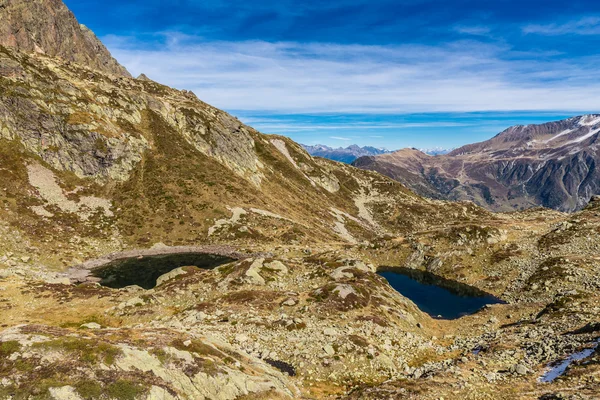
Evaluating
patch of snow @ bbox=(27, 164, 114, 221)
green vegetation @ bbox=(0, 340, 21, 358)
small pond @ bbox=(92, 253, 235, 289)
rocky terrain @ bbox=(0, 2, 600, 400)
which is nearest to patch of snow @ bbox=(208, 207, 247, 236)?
rocky terrain @ bbox=(0, 2, 600, 400)

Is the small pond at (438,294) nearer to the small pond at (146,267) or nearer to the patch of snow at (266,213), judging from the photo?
the small pond at (146,267)

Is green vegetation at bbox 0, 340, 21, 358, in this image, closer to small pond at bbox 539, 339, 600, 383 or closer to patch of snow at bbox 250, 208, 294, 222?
small pond at bbox 539, 339, 600, 383

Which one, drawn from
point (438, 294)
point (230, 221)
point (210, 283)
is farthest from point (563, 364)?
point (230, 221)

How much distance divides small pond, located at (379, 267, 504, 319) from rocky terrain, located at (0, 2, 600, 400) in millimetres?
3818

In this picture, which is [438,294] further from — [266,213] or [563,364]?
[266,213]

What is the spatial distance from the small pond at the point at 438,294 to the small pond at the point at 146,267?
5488 cm

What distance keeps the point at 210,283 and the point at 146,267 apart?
4956 cm

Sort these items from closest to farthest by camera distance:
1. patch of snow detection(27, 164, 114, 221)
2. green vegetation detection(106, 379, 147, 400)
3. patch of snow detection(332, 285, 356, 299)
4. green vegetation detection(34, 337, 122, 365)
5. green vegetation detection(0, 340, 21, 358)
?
green vegetation detection(106, 379, 147, 400) < green vegetation detection(0, 340, 21, 358) < green vegetation detection(34, 337, 122, 365) < patch of snow detection(332, 285, 356, 299) < patch of snow detection(27, 164, 114, 221)

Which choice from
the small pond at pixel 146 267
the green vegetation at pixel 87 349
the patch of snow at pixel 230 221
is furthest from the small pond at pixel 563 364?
the patch of snow at pixel 230 221

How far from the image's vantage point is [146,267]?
3669 inches

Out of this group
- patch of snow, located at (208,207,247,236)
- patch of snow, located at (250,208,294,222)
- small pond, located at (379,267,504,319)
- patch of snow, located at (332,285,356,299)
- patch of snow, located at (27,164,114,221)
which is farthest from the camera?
patch of snow, located at (250,208,294,222)

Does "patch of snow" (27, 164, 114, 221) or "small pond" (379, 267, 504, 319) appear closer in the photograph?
"small pond" (379, 267, 504, 319)

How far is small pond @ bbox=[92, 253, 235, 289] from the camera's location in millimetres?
81188

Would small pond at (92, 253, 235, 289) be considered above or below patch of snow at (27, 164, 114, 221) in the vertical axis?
below
